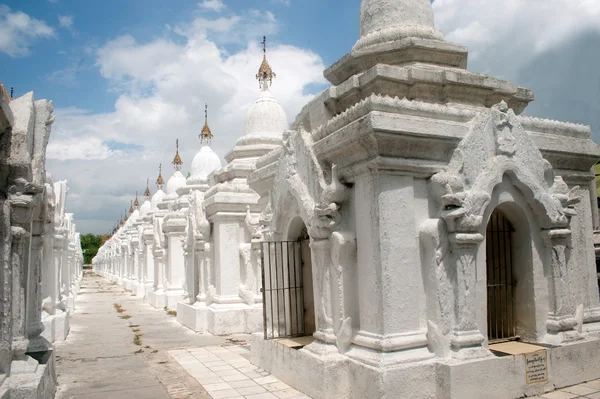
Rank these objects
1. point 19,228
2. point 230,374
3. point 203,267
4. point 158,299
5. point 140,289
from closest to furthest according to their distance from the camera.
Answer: point 19,228, point 230,374, point 203,267, point 158,299, point 140,289

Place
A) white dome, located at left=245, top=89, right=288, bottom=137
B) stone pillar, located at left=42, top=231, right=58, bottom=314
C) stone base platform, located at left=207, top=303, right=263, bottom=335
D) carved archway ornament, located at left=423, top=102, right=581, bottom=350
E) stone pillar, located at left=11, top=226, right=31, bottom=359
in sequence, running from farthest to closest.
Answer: white dome, located at left=245, top=89, right=288, bottom=137 → stone base platform, located at left=207, top=303, right=263, bottom=335 → stone pillar, located at left=42, top=231, right=58, bottom=314 → carved archway ornament, located at left=423, top=102, right=581, bottom=350 → stone pillar, located at left=11, top=226, right=31, bottom=359

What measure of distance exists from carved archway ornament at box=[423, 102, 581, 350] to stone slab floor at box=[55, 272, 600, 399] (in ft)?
4.25

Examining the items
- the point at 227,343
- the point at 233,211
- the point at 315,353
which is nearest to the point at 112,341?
the point at 227,343

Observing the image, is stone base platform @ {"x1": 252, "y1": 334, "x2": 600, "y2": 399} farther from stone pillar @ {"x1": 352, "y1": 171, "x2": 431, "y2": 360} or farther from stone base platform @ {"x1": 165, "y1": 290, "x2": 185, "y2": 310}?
stone base platform @ {"x1": 165, "y1": 290, "x2": 185, "y2": 310}

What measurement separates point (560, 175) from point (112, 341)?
33.0 feet

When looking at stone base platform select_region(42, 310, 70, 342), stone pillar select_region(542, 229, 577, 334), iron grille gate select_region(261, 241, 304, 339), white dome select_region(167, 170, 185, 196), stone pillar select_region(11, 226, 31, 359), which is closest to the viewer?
stone pillar select_region(11, 226, 31, 359)

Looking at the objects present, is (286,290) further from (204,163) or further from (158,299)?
(158,299)

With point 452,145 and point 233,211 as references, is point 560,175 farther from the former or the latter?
point 233,211

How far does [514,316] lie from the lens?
7.07m

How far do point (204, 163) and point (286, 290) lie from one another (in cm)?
1190

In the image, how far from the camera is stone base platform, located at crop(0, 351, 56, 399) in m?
5.36

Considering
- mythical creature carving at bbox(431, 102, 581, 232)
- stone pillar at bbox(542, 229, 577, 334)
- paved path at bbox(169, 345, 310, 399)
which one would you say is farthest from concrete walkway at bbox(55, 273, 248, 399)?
stone pillar at bbox(542, 229, 577, 334)

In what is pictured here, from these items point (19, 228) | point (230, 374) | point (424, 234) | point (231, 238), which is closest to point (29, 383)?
point (19, 228)

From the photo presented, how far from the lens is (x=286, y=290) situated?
823 centimetres
